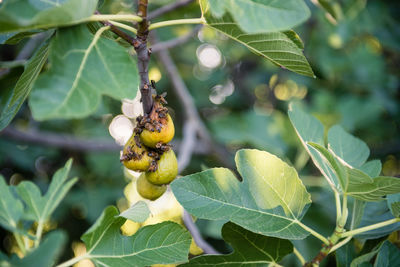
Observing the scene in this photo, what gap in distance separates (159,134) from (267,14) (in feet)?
1.41

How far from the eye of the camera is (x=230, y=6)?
0.88m

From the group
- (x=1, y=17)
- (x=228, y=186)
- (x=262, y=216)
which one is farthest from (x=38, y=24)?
(x=262, y=216)

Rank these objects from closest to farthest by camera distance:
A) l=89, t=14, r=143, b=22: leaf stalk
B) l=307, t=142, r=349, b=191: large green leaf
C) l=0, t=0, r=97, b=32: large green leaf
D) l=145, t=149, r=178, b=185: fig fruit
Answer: l=0, t=0, r=97, b=32: large green leaf < l=89, t=14, r=143, b=22: leaf stalk < l=307, t=142, r=349, b=191: large green leaf < l=145, t=149, r=178, b=185: fig fruit

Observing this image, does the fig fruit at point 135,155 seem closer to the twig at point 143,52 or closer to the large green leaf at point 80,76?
the twig at point 143,52

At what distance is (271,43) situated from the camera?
1037 mm

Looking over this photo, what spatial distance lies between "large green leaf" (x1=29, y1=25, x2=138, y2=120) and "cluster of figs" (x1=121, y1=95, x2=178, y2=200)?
0.21 meters

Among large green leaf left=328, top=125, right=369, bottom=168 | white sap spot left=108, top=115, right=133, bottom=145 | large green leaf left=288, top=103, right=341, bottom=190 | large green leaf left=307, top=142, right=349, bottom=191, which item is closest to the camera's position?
large green leaf left=307, top=142, right=349, bottom=191

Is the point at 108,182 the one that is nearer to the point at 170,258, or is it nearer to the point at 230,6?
the point at 170,258

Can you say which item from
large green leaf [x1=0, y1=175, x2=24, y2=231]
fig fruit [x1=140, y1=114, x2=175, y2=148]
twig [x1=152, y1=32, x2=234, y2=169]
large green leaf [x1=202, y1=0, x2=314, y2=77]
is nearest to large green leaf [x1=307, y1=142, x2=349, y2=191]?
large green leaf [x1=202, y1=0, x2=314, y2=77]

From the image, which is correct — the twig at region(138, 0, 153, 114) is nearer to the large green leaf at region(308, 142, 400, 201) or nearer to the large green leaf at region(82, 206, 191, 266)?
the large green leaf at region(82, 206, 191, 266)

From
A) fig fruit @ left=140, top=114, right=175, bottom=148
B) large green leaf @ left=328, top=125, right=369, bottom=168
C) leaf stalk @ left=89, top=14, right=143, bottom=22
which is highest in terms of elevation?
leaf stalk @ left=89, top=14, right=143, bottom=22

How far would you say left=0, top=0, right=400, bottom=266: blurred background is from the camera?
10.0 feet

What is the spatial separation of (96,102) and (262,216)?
0.60 meters

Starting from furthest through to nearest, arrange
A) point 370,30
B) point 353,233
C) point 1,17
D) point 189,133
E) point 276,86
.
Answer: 1. point 276,86
2. point 370,30
3. point 189,133
4. point 353,233
5. point 1,17
